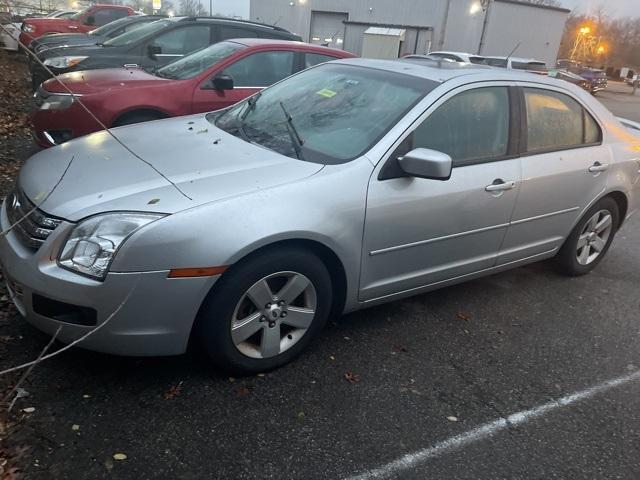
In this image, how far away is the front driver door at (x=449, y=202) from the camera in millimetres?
3139

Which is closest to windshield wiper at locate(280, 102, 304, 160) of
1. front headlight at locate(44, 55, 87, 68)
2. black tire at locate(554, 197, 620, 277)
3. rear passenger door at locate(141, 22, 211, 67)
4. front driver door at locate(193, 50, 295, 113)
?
front driver door at locate(193, 50, 295, 113)

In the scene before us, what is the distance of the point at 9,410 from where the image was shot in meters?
2.38

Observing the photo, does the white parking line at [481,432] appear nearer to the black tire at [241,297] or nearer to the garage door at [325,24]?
the black tire at [241,297]

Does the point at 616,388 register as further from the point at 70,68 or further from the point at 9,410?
the point at 70,68

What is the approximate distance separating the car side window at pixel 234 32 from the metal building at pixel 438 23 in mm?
25219

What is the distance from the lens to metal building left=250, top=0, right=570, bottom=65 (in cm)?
3459

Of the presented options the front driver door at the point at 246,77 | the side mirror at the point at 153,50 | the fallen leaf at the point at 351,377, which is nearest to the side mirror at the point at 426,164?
the fallen leaf at the point at 351,377

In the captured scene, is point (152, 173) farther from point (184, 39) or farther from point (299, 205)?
point (184, 39)

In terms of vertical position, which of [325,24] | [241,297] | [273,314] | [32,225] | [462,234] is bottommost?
[273,314]

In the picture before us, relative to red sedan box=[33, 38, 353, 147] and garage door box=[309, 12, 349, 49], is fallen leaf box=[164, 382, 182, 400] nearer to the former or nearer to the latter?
red sedan box=[33, 38, 353, 147]

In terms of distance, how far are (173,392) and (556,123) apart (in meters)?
3.27

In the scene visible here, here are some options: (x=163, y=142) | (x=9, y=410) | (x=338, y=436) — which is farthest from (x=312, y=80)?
(x=9, y=410)

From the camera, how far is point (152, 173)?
9.41 feet

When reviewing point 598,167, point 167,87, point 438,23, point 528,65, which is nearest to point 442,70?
point 598,167
